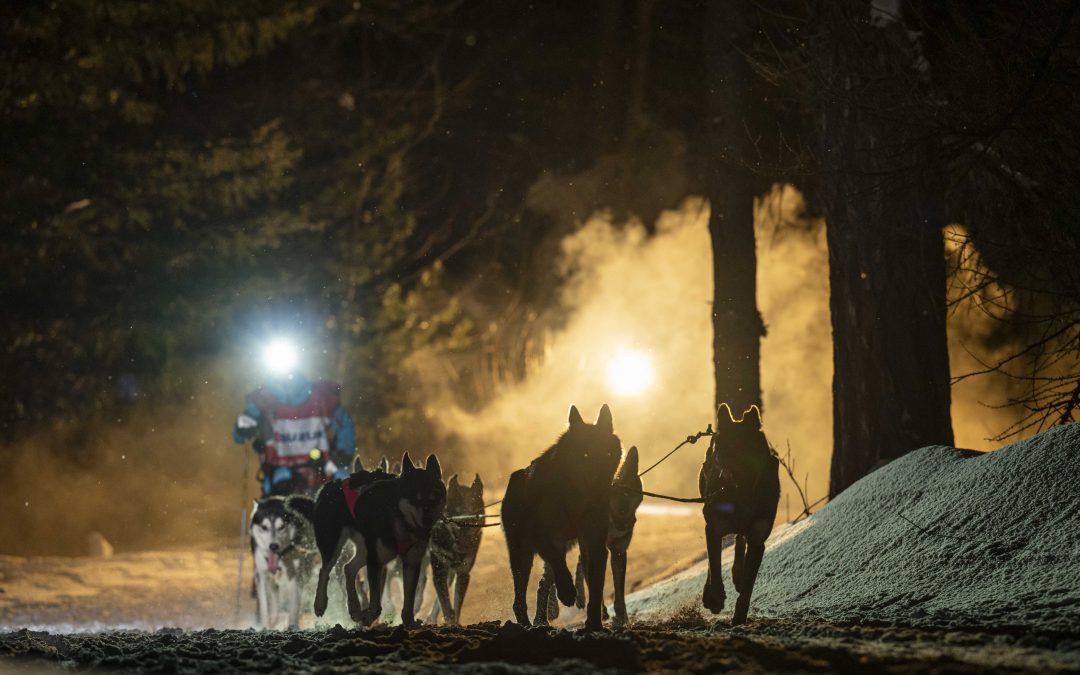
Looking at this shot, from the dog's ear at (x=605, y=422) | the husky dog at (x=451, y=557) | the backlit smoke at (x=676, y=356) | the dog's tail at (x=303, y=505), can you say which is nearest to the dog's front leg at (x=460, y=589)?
the husky dog at (x=451, y=557)

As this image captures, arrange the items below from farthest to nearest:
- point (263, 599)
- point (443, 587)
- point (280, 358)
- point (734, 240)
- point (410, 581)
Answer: point (734, 240), point (280, 358), point (263, 599), point (443, 587), point (410, 581)

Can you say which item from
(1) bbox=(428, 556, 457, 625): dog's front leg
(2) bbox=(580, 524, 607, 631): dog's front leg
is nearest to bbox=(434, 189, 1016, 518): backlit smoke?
(1) bbox=(428, 556, 457, 625): dog's front leg

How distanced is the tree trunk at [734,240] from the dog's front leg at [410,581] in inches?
330

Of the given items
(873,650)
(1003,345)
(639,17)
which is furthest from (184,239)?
(873,650)

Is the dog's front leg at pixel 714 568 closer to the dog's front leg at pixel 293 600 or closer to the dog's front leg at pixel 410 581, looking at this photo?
the dog's front leg at pixel 410 581

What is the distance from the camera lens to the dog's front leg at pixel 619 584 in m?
9.65

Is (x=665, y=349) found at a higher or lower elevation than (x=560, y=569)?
higher

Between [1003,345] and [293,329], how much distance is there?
52.4 feet

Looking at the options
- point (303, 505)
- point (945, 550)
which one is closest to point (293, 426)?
point (303, 505)

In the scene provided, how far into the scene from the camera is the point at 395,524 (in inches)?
368

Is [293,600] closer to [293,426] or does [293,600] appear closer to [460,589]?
[460,589]

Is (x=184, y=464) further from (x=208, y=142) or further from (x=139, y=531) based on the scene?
(x=208, y=142)

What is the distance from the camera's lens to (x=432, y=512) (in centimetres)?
927

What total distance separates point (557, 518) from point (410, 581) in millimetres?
1616
